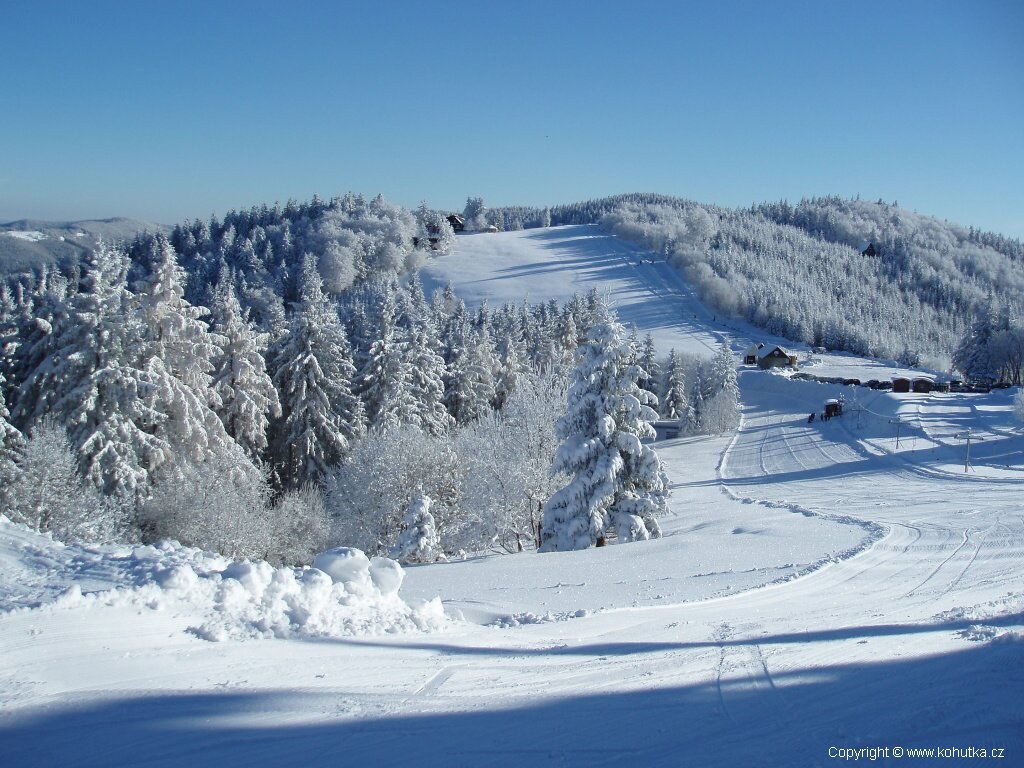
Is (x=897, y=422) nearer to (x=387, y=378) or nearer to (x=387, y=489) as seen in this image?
(x=387, y=378)

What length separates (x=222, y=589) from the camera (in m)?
7.79

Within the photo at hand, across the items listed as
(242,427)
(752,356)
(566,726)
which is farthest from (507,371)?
(752,356)

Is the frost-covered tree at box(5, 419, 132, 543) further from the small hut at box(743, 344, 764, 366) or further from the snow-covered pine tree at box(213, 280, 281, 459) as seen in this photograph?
the small hut at box(743, 344, 764, 366)

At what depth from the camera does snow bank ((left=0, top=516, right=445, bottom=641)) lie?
23.9 feet

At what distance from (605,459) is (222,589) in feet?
47.9

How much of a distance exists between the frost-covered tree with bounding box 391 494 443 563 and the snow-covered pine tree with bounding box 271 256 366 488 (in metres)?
10.0

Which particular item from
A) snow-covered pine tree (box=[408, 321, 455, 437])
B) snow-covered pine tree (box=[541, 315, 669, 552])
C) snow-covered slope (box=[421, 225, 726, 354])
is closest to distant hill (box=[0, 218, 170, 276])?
snow-covered slope (box=[421, 225, 726, 354])

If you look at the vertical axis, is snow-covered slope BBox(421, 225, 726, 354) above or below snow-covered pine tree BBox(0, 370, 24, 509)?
above

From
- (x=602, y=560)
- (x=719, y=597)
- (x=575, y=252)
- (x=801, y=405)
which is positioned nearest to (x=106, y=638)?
(x=719, y=597)

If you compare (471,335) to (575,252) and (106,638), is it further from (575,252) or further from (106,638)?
(575,252)

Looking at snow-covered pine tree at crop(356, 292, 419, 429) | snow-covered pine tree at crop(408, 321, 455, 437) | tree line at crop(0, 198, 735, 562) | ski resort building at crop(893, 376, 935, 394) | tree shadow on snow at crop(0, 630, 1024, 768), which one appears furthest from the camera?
ski resort building at crop(893, 376, 935, 394)

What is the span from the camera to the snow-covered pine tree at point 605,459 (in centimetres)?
2083

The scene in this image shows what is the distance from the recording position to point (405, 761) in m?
5.00

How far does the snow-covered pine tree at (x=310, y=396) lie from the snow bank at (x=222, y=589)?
73.6ft
